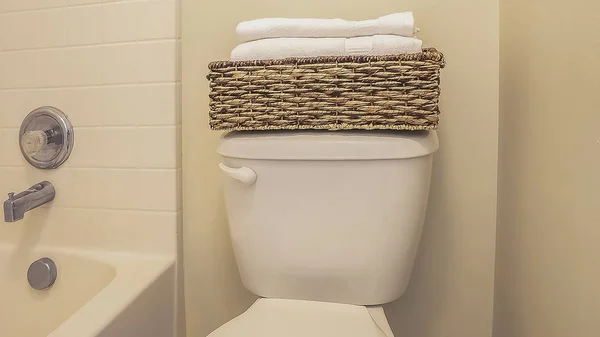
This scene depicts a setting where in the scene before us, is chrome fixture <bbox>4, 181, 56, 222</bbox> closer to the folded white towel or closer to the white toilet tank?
the white toilet tank

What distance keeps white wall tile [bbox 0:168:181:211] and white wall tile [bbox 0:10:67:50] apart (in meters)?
0.33

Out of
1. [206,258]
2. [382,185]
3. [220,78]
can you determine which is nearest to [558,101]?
[382,185]

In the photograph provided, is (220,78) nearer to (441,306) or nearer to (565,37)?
(565,37)

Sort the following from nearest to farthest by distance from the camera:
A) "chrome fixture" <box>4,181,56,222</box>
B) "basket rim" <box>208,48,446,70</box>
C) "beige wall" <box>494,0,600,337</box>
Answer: "beige wall" <box>494,0,600,337</box>
"basket rim" <box>208,48,446,70</box>
"chrome fixture" <box>4,181,56,222</box>

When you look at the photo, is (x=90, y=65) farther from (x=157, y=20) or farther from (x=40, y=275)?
(x=40, y=275)

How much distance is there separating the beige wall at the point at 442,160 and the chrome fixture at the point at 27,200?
354 mm

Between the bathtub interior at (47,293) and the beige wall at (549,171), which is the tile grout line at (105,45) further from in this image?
the beige wall at (549,171)

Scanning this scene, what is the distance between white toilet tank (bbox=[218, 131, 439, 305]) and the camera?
35.0 inches

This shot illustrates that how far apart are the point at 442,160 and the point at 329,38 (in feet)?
1.38

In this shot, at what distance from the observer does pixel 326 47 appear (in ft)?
2.91

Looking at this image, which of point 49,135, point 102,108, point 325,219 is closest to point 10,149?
point 49,135

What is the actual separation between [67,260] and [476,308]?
1.03 meters

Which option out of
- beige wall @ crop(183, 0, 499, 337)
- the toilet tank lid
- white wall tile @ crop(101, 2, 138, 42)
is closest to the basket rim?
the toilet tank lid

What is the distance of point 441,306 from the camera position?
1135 mm
